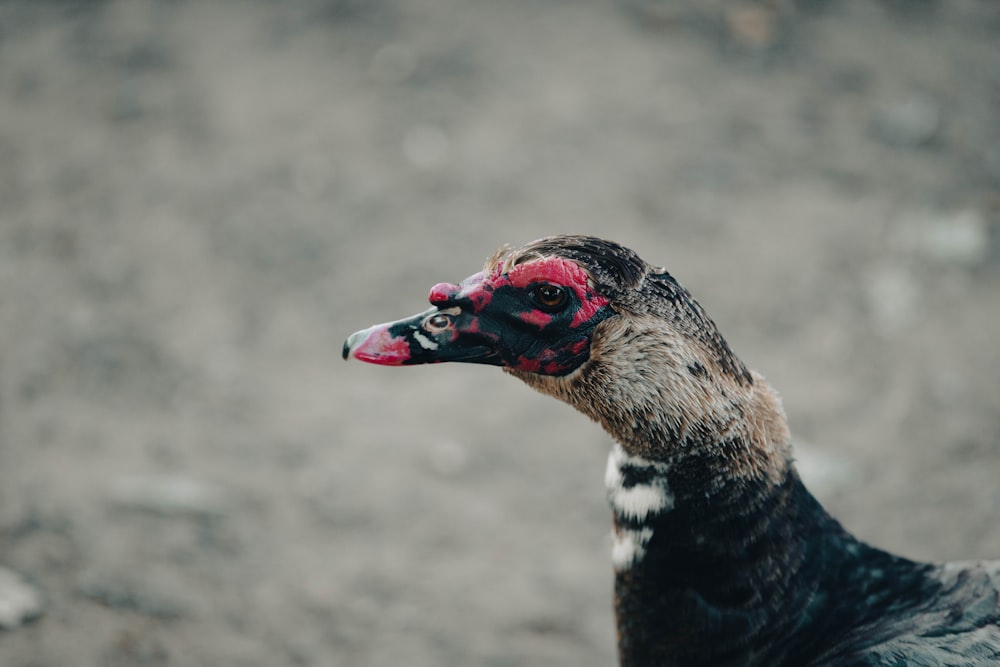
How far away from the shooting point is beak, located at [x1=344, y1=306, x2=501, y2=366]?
2258mm

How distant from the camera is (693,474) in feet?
7.44

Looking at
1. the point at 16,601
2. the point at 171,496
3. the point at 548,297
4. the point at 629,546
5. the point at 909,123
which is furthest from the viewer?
the point at 909,123

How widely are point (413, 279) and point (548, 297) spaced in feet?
9.65

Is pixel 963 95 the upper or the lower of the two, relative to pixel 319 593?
upper

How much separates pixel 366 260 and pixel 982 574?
362 cm

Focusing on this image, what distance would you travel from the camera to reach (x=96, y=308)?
480cm

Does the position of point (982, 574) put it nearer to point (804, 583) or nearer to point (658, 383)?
point (804, 583)

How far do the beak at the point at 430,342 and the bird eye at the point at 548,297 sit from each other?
0.52ft

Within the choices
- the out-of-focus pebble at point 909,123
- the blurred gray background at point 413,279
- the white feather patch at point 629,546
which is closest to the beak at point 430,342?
the white feather patch at point 629,546

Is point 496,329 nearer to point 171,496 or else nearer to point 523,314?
point 523,314

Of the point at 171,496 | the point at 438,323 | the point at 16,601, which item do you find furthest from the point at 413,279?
the point at 438,323

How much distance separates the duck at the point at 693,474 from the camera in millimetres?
2195

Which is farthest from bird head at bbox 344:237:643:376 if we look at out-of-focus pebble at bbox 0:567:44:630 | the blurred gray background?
out-of-focus pebble at bbox 0:567:44:630

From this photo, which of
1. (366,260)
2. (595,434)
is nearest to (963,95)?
(595,434)
